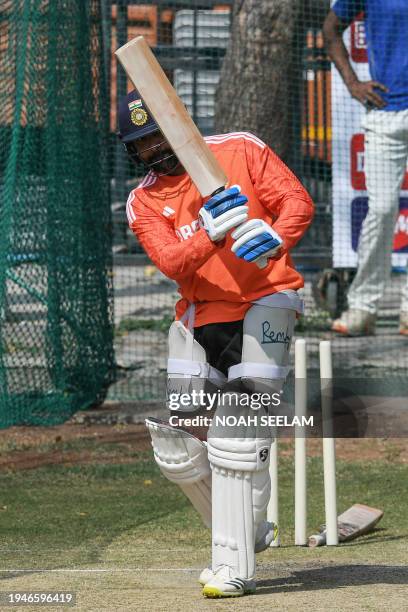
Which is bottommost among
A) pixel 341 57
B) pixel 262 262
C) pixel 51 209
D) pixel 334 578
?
pixel 334 578

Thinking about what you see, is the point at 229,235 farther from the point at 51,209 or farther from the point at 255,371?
the point at 51,209

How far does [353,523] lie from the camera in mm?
6699

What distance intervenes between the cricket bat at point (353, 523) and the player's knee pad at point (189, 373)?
1.48 metres

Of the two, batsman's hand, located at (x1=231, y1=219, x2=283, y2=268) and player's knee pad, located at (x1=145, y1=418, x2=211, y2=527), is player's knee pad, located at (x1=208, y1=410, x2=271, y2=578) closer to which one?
player's knee pad, located at (x1=145, y1=418, x2=211, y2=527)

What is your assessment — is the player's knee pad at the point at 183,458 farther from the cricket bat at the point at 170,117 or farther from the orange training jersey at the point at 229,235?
the cricket bat at the point at 170,117

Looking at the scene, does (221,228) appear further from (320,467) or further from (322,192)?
(322,192)

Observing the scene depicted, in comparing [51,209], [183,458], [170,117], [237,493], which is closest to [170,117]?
[170,117]

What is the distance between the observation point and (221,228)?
490 cm

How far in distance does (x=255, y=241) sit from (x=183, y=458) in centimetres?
94

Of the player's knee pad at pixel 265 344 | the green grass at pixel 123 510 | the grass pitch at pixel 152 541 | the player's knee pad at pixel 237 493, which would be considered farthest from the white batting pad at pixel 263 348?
the green grass at pixel 123 510

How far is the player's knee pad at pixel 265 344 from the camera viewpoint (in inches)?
203

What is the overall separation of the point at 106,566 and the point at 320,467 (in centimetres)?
268

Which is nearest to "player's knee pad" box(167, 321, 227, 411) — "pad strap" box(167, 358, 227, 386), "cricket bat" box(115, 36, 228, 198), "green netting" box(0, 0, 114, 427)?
"pad strap" box(167, 358, 227, 386)

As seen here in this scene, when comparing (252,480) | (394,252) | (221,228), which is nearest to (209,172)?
(221,228)
